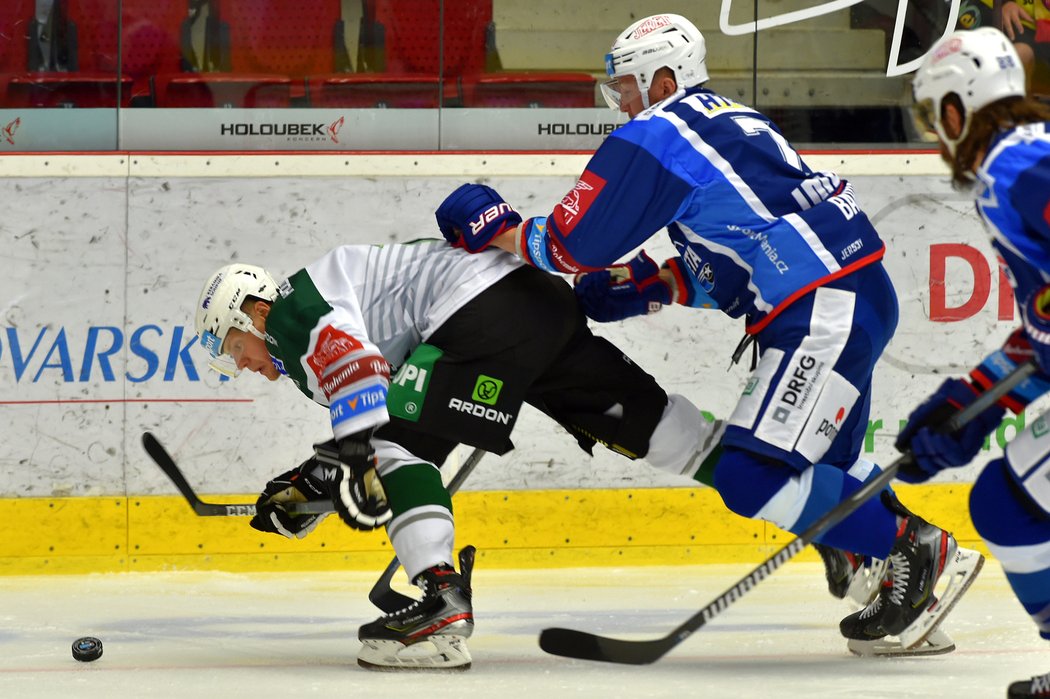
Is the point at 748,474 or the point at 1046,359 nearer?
the point at 1046,359

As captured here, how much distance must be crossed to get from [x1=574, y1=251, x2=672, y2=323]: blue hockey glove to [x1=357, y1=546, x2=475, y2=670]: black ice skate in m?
0.70

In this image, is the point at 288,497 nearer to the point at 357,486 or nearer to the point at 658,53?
the point at 357,486

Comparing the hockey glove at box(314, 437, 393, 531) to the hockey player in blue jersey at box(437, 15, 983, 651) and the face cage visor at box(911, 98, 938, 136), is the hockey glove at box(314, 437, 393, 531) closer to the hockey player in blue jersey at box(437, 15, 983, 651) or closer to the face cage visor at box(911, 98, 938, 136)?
the hockey player in blue jersey at box(437, 15, 983, 651)

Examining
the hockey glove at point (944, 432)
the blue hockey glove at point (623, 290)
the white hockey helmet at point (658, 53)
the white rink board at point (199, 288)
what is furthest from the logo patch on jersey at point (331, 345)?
the white rink board at point (199, 288)

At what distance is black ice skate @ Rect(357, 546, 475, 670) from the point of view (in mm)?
2852

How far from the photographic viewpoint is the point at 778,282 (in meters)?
2.86

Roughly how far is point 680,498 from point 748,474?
1617 mm

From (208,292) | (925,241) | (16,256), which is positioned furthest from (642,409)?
(16,256)

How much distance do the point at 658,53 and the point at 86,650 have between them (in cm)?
164

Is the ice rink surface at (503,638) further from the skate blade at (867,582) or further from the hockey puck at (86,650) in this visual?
the skate blade at (867,582)

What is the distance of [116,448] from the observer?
4254 mm

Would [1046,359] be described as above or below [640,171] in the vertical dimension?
below

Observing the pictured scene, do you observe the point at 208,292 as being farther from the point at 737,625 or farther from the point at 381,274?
the point at 737,625

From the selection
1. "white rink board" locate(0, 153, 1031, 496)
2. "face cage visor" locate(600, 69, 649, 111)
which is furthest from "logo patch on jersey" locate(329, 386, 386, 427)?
"white rink board" locate(0, 153, 1031, 496)
